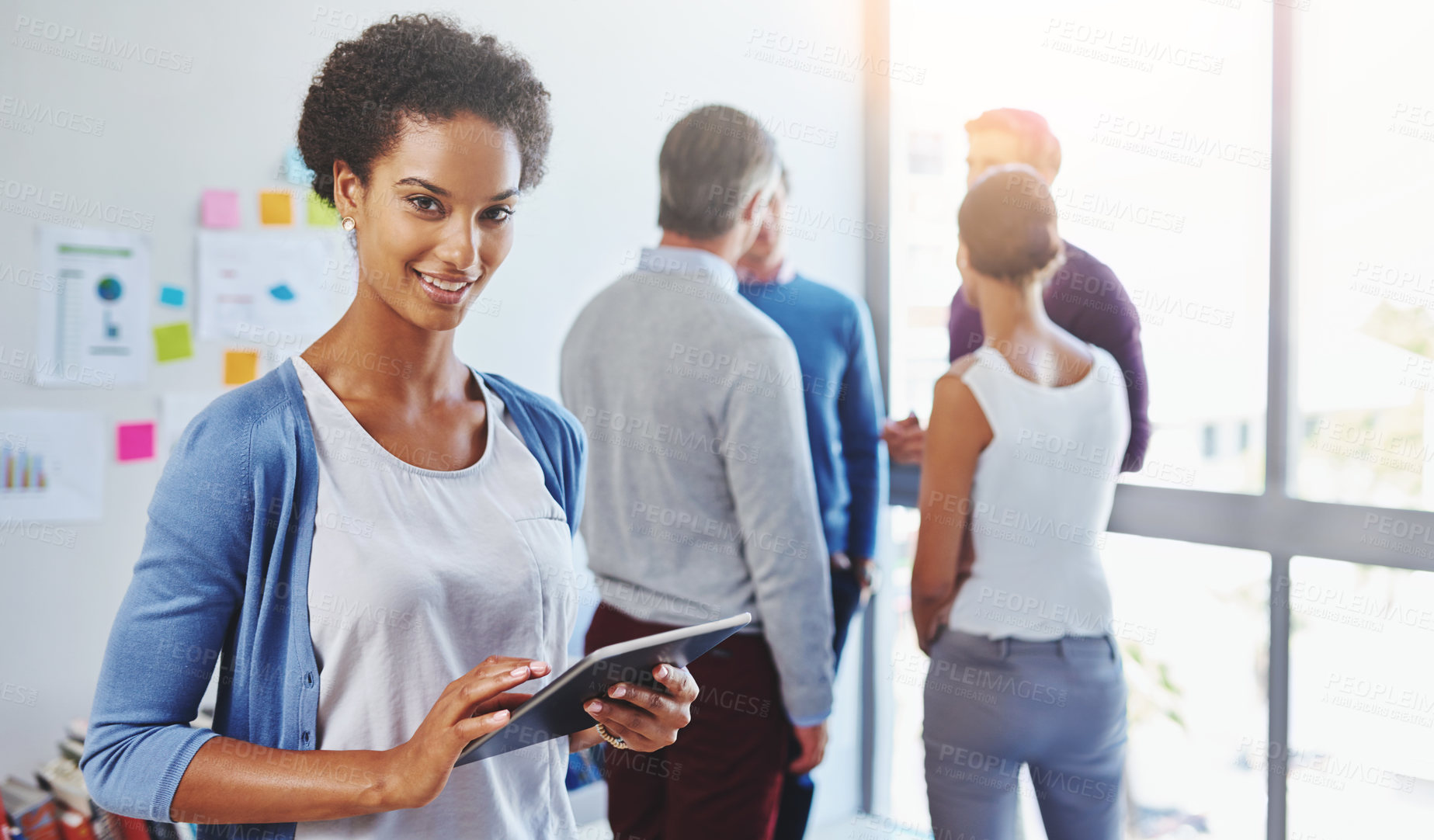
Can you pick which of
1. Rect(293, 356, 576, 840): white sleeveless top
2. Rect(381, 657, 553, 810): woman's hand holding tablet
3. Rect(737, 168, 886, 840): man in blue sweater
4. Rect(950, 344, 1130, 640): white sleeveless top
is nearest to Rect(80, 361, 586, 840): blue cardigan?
Rect(293, 356, 576, 840): white sleeveless top

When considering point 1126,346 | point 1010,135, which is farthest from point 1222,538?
point 1010,135

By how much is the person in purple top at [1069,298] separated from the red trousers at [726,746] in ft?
2.96

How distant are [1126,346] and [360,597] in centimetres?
→ 179

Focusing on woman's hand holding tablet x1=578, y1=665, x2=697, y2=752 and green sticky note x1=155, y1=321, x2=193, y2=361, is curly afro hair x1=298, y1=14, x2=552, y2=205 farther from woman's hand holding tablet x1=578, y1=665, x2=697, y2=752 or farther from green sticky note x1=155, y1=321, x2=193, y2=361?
green sticky note x1=155, y1=321, x2=193, y2=361

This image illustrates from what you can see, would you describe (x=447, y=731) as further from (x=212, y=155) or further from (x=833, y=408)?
(x=833, y=408)

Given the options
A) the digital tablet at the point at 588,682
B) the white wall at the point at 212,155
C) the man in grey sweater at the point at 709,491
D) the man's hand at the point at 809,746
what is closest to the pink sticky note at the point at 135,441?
the white wall at the point at 212,155

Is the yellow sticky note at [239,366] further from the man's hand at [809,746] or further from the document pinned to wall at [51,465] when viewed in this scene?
the man's hand at [809,746]

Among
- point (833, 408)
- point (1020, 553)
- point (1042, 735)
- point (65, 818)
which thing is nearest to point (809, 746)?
point (1042, 735)

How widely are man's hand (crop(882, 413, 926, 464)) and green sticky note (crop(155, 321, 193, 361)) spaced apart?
1.68m

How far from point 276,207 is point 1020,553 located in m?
1.75

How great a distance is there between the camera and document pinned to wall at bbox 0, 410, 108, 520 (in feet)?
6.02

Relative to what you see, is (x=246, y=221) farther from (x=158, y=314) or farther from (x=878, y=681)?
(x=878, y=681)

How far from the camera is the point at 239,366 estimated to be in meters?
2.08

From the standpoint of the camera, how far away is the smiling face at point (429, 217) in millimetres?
1121
